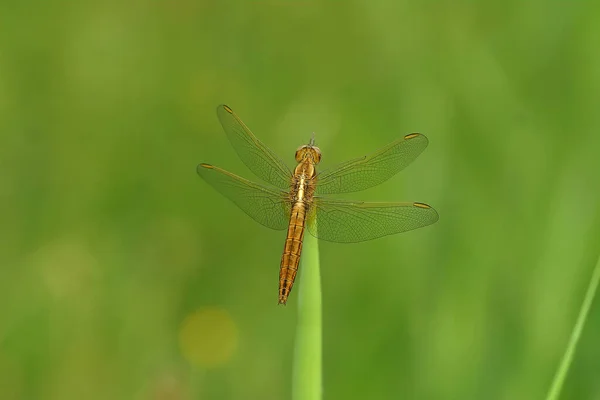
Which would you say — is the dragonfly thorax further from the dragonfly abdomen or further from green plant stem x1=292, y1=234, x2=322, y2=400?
green plant stem x1=292, y1=234, x2=322, y2=400

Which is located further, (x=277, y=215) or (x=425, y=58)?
→ (x=425, y=58)

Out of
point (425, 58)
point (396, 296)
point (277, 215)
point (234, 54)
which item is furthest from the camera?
point (234, 54)

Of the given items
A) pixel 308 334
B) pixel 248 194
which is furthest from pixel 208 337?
pixel 308 334

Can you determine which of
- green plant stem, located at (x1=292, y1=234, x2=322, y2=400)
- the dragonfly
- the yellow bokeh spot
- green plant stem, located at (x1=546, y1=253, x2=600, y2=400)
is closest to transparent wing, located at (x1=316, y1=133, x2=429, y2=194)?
the dragonfly

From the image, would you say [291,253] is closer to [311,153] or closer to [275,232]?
[311,153]

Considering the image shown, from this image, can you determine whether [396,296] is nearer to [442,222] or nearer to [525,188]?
[442,222]

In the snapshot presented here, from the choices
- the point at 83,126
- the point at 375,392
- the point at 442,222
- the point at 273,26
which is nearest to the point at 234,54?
the point at 273,26

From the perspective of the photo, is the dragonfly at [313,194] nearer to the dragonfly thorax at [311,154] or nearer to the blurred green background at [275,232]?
the dragonfly thorax at [311,154]
